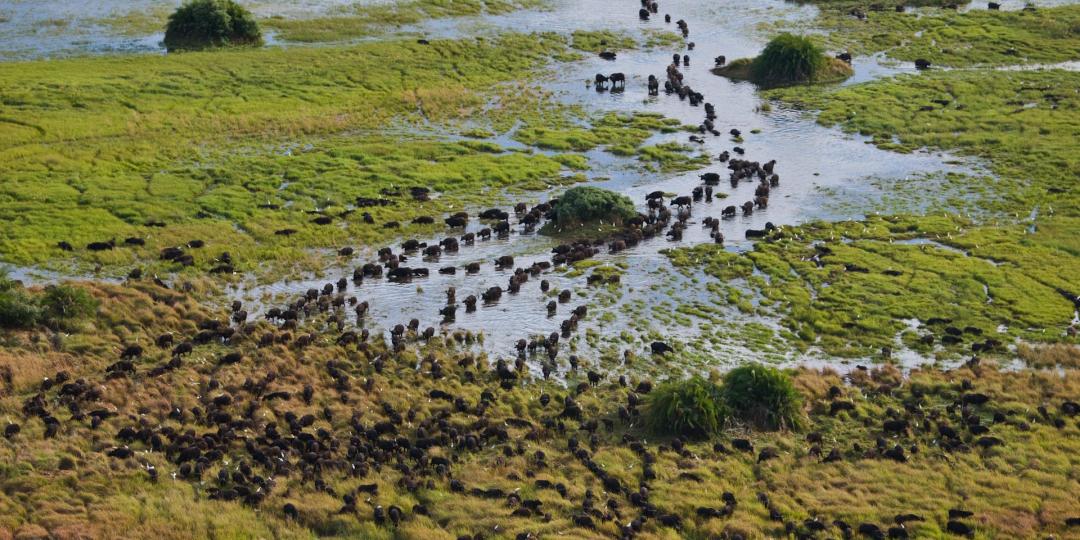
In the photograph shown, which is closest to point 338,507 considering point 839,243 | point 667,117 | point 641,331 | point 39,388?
point 39,388

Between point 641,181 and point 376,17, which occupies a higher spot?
point 376,17

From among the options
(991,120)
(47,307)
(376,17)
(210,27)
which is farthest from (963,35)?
(47,307)

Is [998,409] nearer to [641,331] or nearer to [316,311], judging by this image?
[641,331]

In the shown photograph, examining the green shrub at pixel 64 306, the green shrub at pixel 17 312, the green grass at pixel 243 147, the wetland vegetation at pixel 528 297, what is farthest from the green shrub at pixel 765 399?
the green shrub at pixel 17 312

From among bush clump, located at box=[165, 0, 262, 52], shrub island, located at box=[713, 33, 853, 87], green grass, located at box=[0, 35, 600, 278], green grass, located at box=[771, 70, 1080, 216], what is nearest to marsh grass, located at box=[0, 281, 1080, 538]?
green grass, located at box=[0, 35, 600, 278]

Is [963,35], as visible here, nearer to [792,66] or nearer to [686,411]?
[792,66]

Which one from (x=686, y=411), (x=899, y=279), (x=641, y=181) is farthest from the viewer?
(x=641, y=181)

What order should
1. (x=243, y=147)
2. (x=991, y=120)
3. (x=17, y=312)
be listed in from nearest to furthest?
(x=17, y=312) → (x=243, y=147) → (x=991, y=120)
